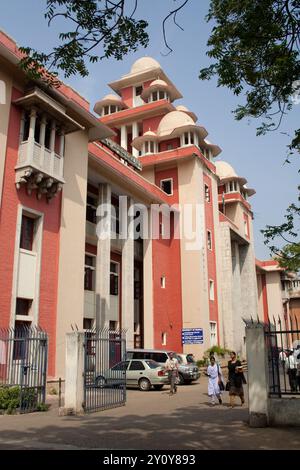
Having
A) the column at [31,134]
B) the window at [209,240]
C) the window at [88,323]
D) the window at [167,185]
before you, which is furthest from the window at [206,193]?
the column at [31,134]

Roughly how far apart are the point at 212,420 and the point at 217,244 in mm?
25568

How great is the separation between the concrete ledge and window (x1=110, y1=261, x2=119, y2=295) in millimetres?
17868

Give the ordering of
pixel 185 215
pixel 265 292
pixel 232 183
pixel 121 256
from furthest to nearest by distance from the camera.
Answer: pixel 265 292 → pixel 232 183 → pixel 185 215 → pixel 121 256

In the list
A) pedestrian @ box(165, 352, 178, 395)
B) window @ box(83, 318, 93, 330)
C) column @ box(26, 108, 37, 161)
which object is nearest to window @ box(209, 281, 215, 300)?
window @ box(83, 318, 93, 330)

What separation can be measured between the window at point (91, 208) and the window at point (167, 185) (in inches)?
346

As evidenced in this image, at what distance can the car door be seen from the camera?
20922mm

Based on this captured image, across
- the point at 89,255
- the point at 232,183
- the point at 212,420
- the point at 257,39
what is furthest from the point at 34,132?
the point at 232,183

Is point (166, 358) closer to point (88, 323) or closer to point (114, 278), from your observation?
point (88, 323)

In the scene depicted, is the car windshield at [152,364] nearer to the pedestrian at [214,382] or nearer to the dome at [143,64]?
the pedestrian at [214,382]

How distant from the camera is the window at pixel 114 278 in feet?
90.6

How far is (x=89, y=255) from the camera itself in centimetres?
2559

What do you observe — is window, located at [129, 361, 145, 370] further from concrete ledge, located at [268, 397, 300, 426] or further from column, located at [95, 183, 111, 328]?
concrete ledge, located at [268, 397, 300, 426]

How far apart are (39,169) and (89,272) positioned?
9291 mm

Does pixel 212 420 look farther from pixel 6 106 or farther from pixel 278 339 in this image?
pixel 6 106
